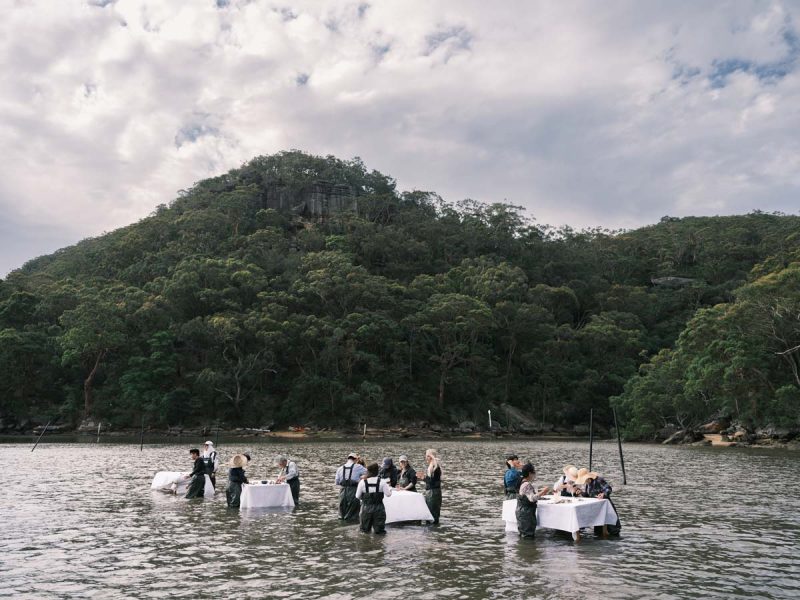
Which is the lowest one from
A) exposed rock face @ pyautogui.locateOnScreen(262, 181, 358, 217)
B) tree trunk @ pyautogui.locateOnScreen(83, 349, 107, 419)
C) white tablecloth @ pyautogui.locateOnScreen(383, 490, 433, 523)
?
white tablecloth @ pyautogui.locateOnScreen(383, 490, 433, 523)

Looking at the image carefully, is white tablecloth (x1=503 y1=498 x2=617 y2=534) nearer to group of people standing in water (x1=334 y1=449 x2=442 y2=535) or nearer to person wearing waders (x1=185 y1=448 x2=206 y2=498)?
Result: group of people standing in water (x1=334 y1=449 x2=442 y2=535)

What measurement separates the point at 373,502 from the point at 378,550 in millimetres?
1852

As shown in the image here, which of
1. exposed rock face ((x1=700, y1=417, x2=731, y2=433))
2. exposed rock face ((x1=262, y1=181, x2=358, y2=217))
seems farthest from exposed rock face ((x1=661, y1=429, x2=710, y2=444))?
exposed rock face ((x1=262, y1=181, x2=358, y2=217))

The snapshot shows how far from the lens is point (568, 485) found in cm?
1625

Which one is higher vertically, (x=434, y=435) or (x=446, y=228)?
(x=446, y=228)

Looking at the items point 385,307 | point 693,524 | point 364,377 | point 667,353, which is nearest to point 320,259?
point 385,307

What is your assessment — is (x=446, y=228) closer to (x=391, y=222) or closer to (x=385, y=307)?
(x=391, y=222)

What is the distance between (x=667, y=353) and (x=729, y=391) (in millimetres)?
19721

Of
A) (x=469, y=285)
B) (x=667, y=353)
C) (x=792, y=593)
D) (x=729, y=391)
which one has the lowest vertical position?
(x=792, y=593)

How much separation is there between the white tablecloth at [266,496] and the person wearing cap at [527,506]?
824cm

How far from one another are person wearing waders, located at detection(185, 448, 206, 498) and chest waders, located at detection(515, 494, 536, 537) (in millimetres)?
12400

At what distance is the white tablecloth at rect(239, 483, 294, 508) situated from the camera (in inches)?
778

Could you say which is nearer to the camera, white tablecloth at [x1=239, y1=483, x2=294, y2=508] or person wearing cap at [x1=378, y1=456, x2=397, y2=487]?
person wearing cap at [x1=378, y1=456, x2=397, y2=487]

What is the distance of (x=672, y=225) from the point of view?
17675 centimetres
